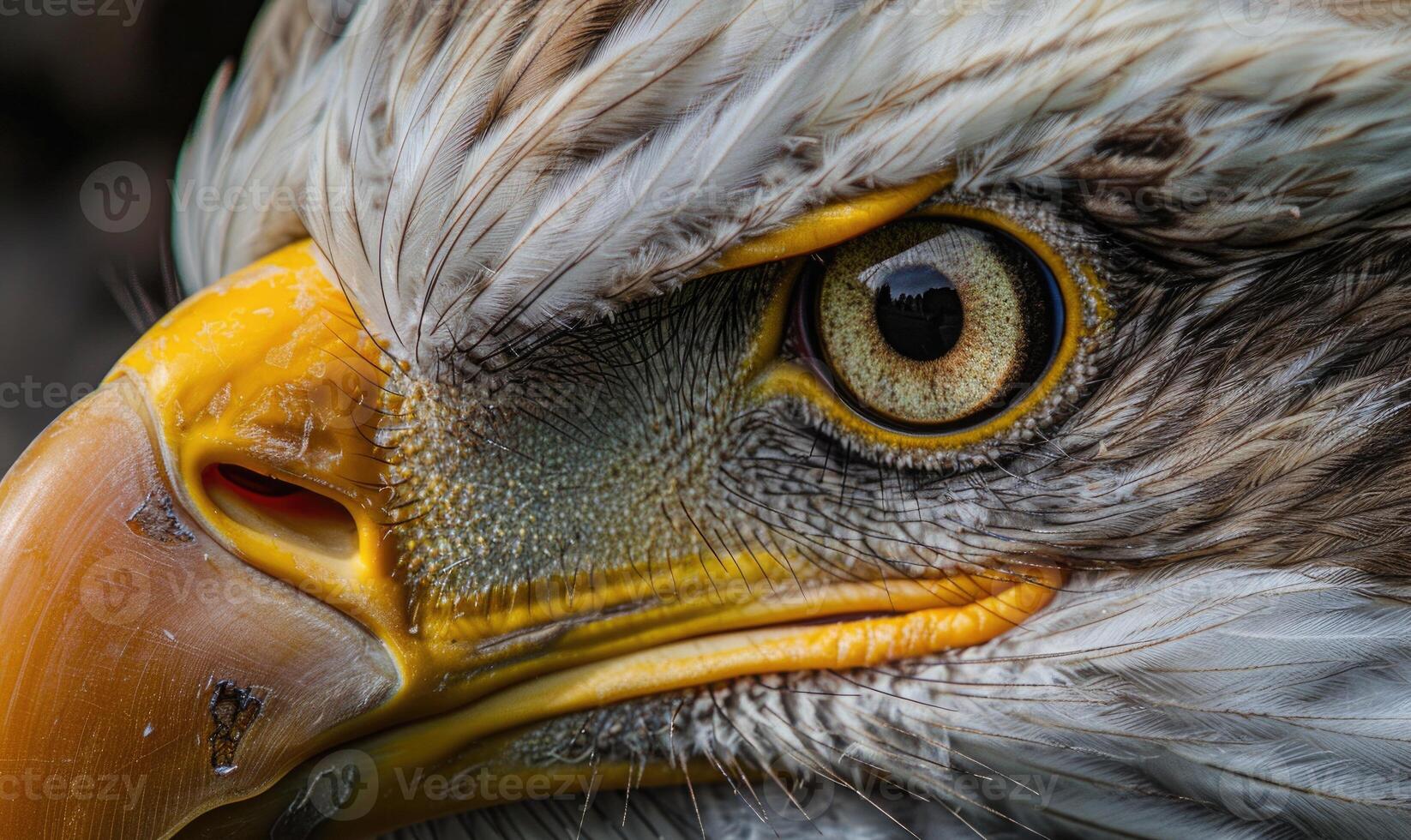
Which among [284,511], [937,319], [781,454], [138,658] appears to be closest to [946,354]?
[937,319]

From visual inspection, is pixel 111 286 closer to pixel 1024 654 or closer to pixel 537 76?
pixel 537 76

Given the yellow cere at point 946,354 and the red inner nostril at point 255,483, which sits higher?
the yellow cere at point 946,354

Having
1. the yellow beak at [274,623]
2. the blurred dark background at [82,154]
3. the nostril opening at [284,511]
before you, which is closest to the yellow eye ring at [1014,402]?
the yellow beak at [274,623]

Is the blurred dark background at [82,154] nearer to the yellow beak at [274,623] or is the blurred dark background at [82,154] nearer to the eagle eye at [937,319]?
the yellow beak at [274,623]

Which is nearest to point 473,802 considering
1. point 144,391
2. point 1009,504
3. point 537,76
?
point 144,391

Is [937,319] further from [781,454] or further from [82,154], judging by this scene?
[82,154]

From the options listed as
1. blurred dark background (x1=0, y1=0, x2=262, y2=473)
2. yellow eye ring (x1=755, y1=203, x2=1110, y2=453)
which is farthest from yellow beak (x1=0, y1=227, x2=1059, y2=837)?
blurred dark background (x1=0, y1=0, x2=262, y2=473)
